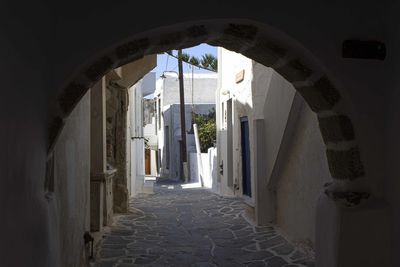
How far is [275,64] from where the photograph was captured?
336cm

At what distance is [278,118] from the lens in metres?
6.36

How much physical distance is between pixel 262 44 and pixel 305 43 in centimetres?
29

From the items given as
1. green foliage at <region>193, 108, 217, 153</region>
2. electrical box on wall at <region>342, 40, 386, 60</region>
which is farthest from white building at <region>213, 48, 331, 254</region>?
green foliage at <region>193, 108, 217, 153</region>

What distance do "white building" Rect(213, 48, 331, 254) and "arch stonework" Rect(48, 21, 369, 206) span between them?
5.39 feet

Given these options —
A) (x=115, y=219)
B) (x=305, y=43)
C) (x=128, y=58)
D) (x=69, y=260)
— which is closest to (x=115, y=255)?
(x=69, y=260)

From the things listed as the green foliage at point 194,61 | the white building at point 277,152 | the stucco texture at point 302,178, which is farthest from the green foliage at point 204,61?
the stucco texture at point 302,178

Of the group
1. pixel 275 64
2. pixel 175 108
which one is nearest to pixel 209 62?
pixel 175 108

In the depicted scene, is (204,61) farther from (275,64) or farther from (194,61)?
(275,64)

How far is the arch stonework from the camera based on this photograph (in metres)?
2.92

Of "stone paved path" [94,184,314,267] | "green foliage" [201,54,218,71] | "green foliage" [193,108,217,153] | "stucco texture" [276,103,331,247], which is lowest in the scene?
"stone paved path" [94,184,314,267]

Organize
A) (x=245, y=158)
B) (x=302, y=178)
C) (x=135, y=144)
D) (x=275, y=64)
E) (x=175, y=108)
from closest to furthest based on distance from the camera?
1. (x=275, y=64)
2. (x=302, y=178)
3. (x=245, y=158)
4. (x=135, y=144)
5. (x=175, y=108)

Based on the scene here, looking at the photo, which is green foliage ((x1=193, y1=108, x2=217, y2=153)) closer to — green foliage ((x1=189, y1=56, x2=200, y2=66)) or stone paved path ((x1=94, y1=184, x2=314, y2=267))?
green foliage ((x1=189, y1=56, x2=200, y2=66))

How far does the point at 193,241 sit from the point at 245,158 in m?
3.39

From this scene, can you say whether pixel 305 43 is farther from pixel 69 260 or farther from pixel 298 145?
pixel 298 145
